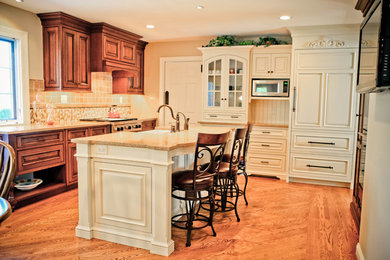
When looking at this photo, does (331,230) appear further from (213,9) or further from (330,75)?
Result: (213,9)

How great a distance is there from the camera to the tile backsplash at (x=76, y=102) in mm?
4398

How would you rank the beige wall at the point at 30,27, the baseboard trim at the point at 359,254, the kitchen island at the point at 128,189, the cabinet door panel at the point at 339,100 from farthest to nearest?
the cabinet door panel at the point at 339,100, the beige wall at the point at 30,27, the kitchen island at the point at 128,189, the baseboard trim at the point at 359,254

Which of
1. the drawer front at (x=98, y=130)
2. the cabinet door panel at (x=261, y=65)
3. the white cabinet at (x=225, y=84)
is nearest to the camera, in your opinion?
the drawer front at (x=98, y=130)

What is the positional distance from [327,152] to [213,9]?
2.73m

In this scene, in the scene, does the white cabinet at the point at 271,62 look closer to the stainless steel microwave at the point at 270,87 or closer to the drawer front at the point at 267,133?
the stainless steel microwave at the point at 270,87

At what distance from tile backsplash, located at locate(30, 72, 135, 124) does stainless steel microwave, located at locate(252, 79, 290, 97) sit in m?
2.62

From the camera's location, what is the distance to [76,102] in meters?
5.11

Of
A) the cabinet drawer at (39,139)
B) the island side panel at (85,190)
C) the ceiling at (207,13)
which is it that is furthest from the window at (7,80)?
the island side panel at (85,190)

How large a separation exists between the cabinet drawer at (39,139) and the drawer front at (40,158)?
2.4 inches

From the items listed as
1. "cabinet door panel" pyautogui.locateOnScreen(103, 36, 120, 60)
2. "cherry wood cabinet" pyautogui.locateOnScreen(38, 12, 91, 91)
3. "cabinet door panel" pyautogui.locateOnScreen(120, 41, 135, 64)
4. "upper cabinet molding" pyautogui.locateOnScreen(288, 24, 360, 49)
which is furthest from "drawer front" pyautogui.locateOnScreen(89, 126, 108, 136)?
"upper cabinet molding" pyautogui.locateOnScreen(288, 24, 360, 49)

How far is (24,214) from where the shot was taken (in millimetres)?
3408

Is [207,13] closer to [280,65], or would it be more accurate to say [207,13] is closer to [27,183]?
[280,65]

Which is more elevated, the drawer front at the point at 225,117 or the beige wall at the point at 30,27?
the beige wall at the point at 30,27

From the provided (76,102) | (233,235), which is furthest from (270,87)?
(76,102)
